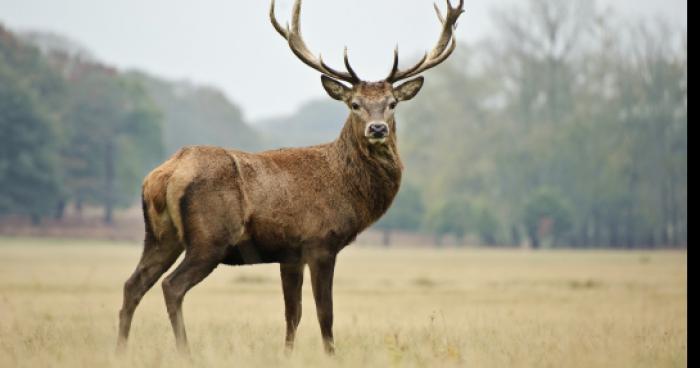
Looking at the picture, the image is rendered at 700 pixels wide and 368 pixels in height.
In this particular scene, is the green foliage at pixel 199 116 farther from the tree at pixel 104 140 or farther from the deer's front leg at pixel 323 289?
the deer's front leg at pixel 323 289

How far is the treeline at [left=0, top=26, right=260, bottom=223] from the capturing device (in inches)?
2480

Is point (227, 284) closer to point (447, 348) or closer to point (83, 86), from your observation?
point (447, 348)

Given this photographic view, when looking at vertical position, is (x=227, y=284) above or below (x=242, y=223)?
below

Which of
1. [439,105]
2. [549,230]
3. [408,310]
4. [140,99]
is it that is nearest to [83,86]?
[140,99]

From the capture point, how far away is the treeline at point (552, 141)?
224 feet

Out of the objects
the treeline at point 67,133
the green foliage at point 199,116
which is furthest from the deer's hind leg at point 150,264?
the green foliage at point 199,116

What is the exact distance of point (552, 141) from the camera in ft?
235

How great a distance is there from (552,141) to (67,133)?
32.8 meters

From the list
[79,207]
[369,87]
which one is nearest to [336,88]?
[369,87]

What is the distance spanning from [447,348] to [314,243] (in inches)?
63.9

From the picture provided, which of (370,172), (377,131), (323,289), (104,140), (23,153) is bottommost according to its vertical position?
(23,153)

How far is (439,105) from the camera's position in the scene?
77.9 meters

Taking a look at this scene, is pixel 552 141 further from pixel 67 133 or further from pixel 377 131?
pixel 377 131

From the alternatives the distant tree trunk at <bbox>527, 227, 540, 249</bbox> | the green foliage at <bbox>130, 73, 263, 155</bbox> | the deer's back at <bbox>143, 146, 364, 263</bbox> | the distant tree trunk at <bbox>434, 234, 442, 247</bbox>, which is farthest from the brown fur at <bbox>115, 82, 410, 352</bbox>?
the green foliage at <bbox>130, 73, 263, 155</bbox>
